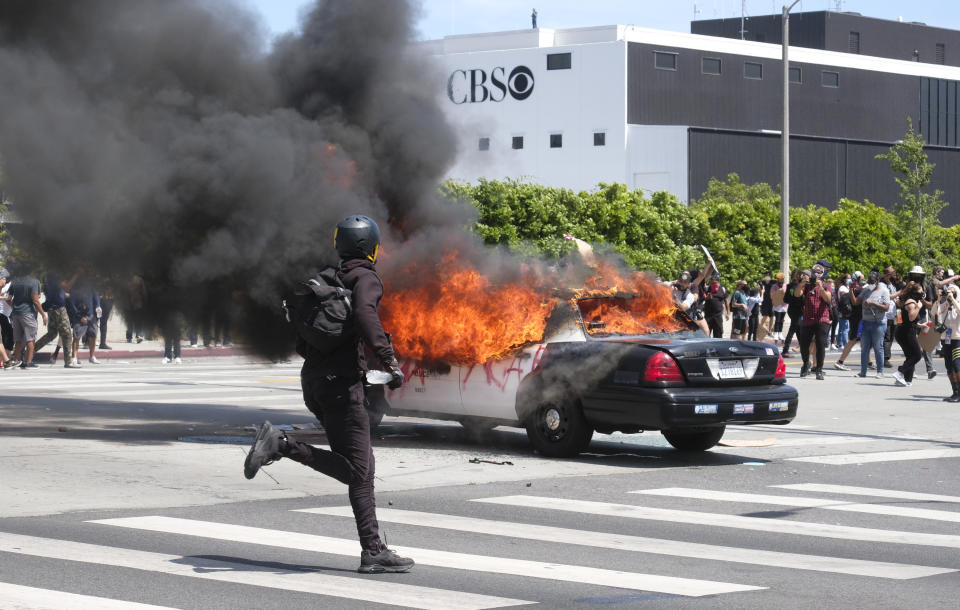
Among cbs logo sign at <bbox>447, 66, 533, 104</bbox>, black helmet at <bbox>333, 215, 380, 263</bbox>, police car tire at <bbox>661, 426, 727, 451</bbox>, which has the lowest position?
police car tire at <bbox>661, 426, 727, 451</bbox>

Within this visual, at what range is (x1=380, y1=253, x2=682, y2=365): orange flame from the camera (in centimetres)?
1186

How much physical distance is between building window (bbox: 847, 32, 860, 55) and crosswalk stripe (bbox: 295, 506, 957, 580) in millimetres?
97482

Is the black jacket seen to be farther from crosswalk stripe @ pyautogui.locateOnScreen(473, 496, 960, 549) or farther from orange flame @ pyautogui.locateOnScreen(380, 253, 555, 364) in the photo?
orange flame @ pyautogui.locateOnScreen(380, 253, 555, 364)

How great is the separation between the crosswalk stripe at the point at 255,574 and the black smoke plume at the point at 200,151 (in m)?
4.95

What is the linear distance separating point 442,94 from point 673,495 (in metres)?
5.61

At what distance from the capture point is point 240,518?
874 centimetres

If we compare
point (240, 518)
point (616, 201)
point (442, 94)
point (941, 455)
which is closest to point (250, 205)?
point (442, 94)

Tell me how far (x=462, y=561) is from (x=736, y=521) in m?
2.29

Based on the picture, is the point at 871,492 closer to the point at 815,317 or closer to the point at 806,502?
the point at 806,502

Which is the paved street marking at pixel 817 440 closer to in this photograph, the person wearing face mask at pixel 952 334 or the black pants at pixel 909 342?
the person wearing face mask at pixel 952 334

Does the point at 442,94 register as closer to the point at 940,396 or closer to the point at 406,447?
the point at 406,447

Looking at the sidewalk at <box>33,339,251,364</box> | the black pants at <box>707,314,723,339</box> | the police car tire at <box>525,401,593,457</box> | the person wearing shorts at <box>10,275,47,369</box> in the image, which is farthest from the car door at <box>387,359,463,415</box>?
the sidewalk at <box>33,339,251,364</box>

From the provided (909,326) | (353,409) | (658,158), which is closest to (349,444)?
(353,409)

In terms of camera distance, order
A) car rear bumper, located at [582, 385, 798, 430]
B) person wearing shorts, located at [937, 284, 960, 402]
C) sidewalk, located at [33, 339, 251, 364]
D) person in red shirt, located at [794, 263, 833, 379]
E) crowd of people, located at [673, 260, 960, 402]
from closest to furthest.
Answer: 1. car rear bumper, located at [582, 385, 798, 430]
2. person wearing shorts, located at [937, 284, 960, 402]
3. crowd of people, located at [673, 260, 960, 402]
4. person in red shirt, located at [794, 263, 833, 379]
5. sidewalk, located at [33, 339, 251, 364]
